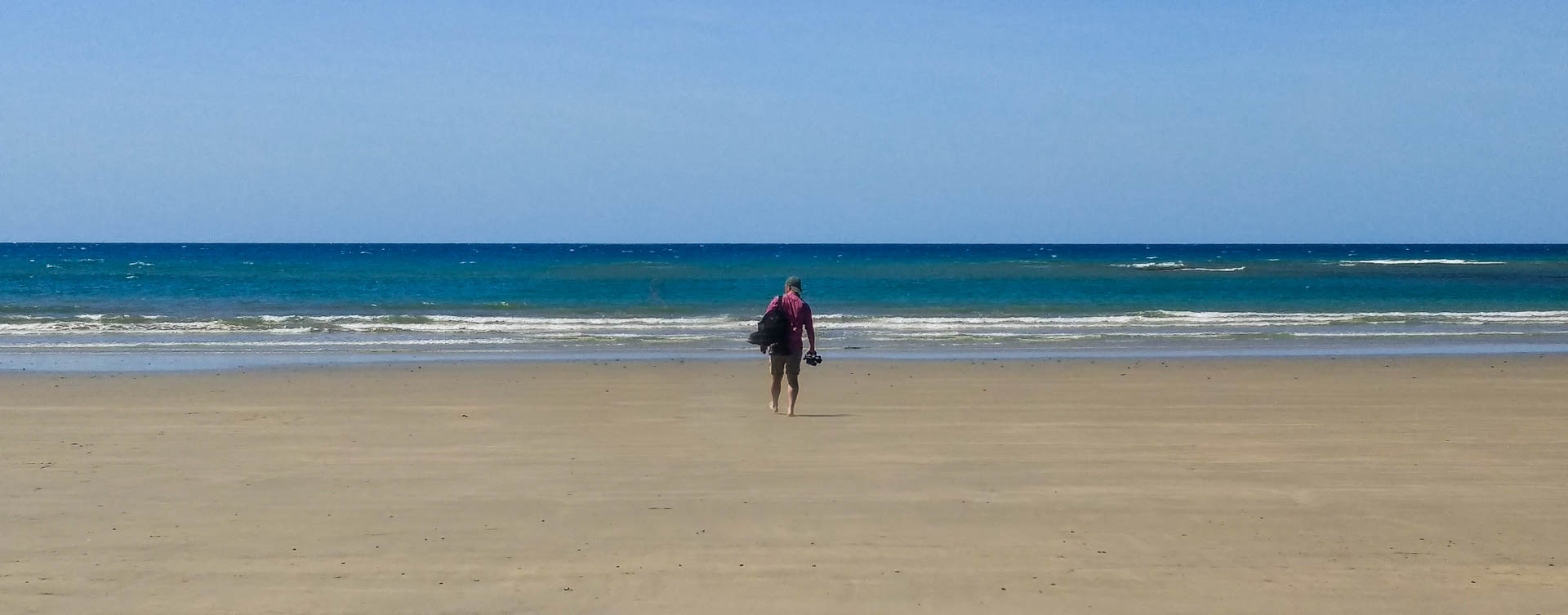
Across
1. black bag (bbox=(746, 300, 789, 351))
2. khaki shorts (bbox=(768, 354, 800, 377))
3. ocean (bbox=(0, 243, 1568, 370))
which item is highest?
black bag (bbox=(746, 300, 789, 351))

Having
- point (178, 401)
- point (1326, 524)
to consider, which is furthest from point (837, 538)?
point (178, 401)

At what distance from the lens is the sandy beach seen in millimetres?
5312

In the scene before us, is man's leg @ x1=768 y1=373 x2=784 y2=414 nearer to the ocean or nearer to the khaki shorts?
the khaki shorts

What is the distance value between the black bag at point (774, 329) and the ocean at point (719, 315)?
21.1 feet

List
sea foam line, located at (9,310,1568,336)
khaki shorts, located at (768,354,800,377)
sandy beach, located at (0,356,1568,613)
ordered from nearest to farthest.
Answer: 1. sandy beach, located at (0,356,1568,613)
2. khaki shorts, located at (768,354,800,377)
3. sea foam line, located at (9,310,1568,336)

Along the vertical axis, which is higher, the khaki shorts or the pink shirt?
the pink shirt

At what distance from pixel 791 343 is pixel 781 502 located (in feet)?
13.5

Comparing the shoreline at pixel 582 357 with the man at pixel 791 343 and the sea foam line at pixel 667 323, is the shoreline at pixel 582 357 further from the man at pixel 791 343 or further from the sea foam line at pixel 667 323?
the man at pixel 791 343

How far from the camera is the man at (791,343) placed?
1094 cm

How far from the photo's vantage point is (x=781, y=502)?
22.9ft

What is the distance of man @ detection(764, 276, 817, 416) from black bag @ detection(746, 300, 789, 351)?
0.10 feet

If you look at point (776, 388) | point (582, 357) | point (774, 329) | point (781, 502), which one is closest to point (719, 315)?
point (582, 357)

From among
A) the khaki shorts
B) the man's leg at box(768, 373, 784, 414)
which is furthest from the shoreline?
the khaki shorts

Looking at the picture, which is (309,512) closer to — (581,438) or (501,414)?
(581,438)
